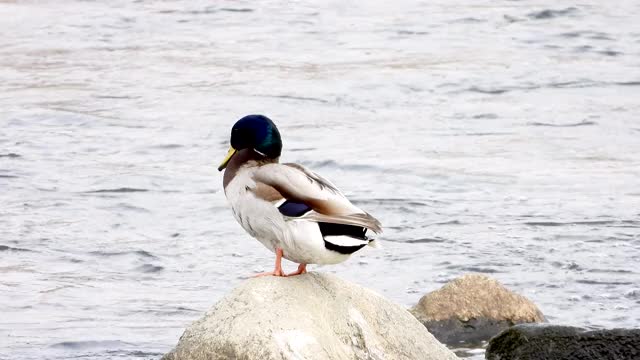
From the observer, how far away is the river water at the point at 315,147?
11492 mm

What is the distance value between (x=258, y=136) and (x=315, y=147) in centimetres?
838

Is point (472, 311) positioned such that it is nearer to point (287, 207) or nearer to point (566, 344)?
point (566, 344)

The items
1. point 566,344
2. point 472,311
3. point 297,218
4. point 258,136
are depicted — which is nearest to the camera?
point 297,218

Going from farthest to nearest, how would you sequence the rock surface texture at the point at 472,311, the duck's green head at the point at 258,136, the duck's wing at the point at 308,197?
the rock surface texture at the point at 472,311 < the duck's green head at the point at 258,136 < the duck's wing at the point at 308,197

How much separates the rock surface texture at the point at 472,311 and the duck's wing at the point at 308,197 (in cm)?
250

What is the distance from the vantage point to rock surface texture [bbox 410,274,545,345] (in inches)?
386

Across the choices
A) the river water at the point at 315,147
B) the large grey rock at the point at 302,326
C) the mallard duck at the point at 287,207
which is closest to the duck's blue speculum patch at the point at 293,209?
the mallard duck at the point at 287,207

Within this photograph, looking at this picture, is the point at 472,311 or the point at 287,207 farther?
the point at 472,311

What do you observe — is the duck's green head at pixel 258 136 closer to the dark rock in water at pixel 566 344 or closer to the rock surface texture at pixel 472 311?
the dark rock in water at pixel 566 344

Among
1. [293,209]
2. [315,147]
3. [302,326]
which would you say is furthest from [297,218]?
[315,147]

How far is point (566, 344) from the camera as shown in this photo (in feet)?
27.5

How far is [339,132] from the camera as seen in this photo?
16859mm

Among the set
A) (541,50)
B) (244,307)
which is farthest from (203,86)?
(244,307)

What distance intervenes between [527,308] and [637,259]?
2507mm
